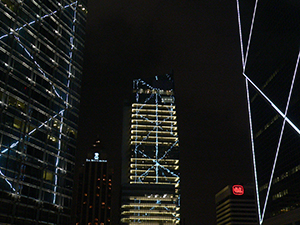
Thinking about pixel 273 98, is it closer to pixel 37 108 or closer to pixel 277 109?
pixel 277 109

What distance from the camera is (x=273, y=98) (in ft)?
340

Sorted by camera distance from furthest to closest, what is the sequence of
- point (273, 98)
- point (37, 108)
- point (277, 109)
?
1. point (273, 98)
2. point (277, 109)
3. point (37, 108)

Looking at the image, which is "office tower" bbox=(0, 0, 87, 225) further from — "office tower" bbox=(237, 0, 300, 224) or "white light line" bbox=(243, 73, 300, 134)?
"office tower" bbox=(237, 0, 300, 224)

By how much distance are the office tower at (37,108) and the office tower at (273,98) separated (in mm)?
51938

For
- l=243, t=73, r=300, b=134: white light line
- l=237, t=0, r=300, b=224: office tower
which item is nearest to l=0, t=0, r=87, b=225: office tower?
l=243, t=73, r=300, b=134: white light line

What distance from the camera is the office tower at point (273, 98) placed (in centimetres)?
9400

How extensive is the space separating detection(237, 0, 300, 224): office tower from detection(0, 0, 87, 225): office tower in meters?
51.9

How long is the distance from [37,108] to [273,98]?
65.3 meters

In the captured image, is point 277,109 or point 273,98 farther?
point 273,98

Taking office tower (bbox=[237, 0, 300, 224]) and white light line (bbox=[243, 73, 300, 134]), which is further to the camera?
office tower (bbox=[237, 0, 300, 224])

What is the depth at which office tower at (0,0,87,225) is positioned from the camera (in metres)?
56.1

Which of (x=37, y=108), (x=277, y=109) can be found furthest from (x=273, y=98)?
(x=37, y=108)

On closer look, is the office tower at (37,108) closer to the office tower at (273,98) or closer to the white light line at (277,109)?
the white light line at (277,109)

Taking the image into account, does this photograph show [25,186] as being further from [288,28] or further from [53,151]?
[288,28]
